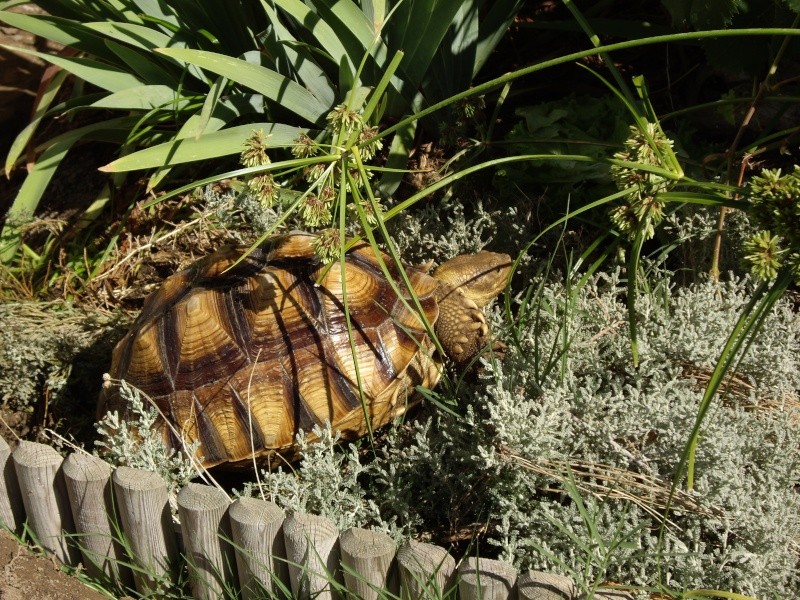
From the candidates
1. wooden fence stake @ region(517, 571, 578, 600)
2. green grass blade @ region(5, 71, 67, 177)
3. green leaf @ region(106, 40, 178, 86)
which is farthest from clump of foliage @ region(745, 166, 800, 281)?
green grass blade @ region(5, 71, 67, 177)

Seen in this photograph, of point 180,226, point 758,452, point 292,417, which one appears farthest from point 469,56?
point 758,452

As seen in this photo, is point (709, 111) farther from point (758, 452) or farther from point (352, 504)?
point (352, 504)

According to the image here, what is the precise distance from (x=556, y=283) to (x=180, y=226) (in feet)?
5.69

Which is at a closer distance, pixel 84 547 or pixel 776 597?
pixel 776 597

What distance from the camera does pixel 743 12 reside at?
288 cm

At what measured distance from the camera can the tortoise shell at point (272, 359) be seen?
2.65 m

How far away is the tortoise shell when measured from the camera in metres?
2.65

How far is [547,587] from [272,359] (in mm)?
1208

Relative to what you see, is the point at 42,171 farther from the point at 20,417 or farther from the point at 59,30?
the point at 20,417

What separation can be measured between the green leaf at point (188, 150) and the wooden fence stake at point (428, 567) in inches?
64.0

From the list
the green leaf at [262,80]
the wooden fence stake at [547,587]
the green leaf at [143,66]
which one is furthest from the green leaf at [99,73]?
the wooden fence stake at [547,587]

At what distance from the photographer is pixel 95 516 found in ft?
8.13

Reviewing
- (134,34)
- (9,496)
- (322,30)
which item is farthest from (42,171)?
(9,496)

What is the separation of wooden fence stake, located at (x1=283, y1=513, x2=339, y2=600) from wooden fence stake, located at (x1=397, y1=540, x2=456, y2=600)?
0.21 meters
